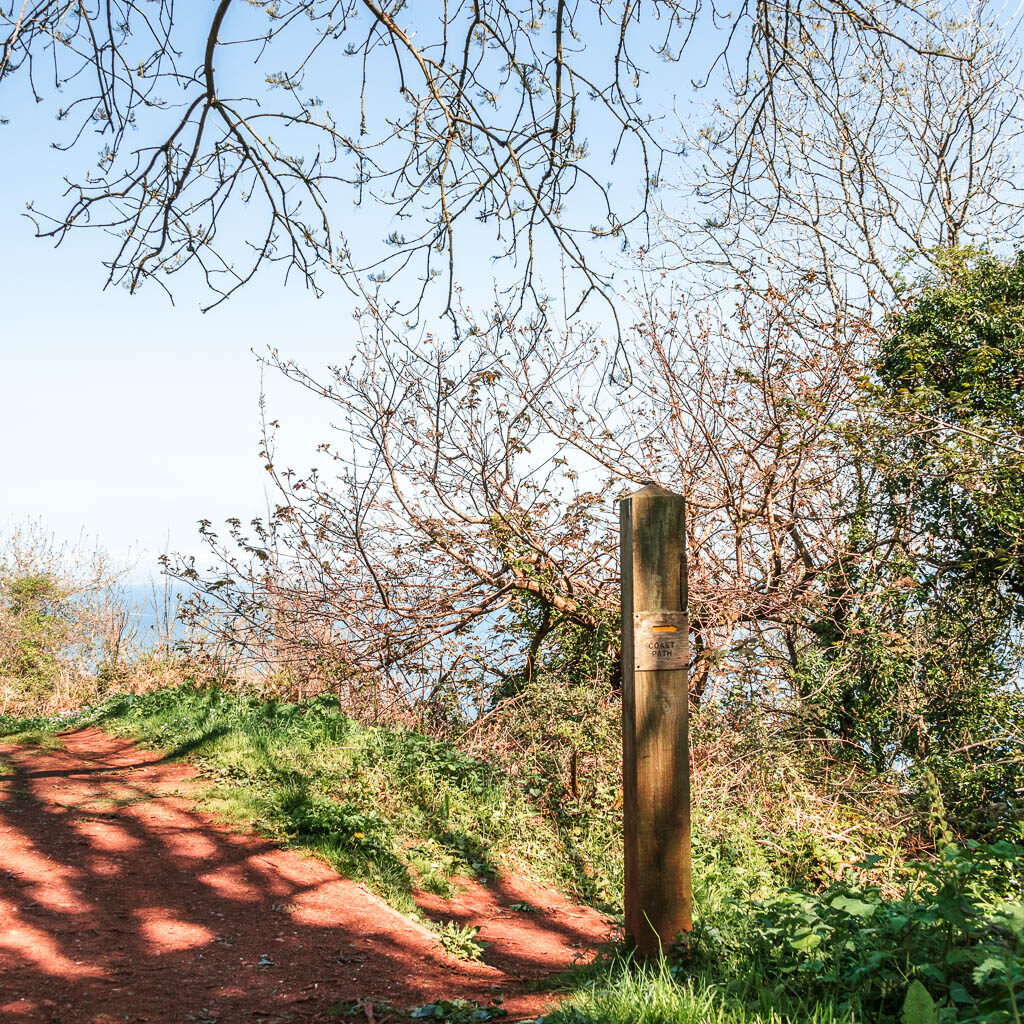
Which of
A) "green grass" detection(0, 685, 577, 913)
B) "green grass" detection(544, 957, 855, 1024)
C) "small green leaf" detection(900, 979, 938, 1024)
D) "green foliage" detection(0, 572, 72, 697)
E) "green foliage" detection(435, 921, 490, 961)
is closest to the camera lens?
"small green leaf" detection(900, 979, 938, 1024)

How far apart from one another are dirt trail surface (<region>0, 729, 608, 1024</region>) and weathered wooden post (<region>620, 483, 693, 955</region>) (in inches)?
25.4

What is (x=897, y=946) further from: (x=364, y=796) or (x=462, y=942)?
(x=364, y=796)

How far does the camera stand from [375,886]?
16.4 ft

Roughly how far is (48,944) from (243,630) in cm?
471

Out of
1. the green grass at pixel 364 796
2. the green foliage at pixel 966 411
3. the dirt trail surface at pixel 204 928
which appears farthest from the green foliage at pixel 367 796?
the green foliage at pixel 966 411

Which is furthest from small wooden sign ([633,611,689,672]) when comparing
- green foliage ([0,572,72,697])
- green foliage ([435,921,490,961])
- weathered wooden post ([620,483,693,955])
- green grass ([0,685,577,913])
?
green foliage ([0,572,72,697])

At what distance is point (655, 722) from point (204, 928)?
2.58 meters

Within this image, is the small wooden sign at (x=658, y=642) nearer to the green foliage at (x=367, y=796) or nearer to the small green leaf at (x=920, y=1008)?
the small green leaf at (x=920, y=1008)

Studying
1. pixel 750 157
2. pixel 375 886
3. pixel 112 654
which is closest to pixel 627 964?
pixel 375 886

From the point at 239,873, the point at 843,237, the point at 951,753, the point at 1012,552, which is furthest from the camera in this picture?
the point at 843,237

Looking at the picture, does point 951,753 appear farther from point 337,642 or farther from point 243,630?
point 243,630

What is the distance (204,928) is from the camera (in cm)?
425

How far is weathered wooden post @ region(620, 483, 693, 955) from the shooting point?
3.61 meters

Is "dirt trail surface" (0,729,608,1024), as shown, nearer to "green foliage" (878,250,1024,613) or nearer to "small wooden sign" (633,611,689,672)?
"small wooden sign" (633,611,689,672)
